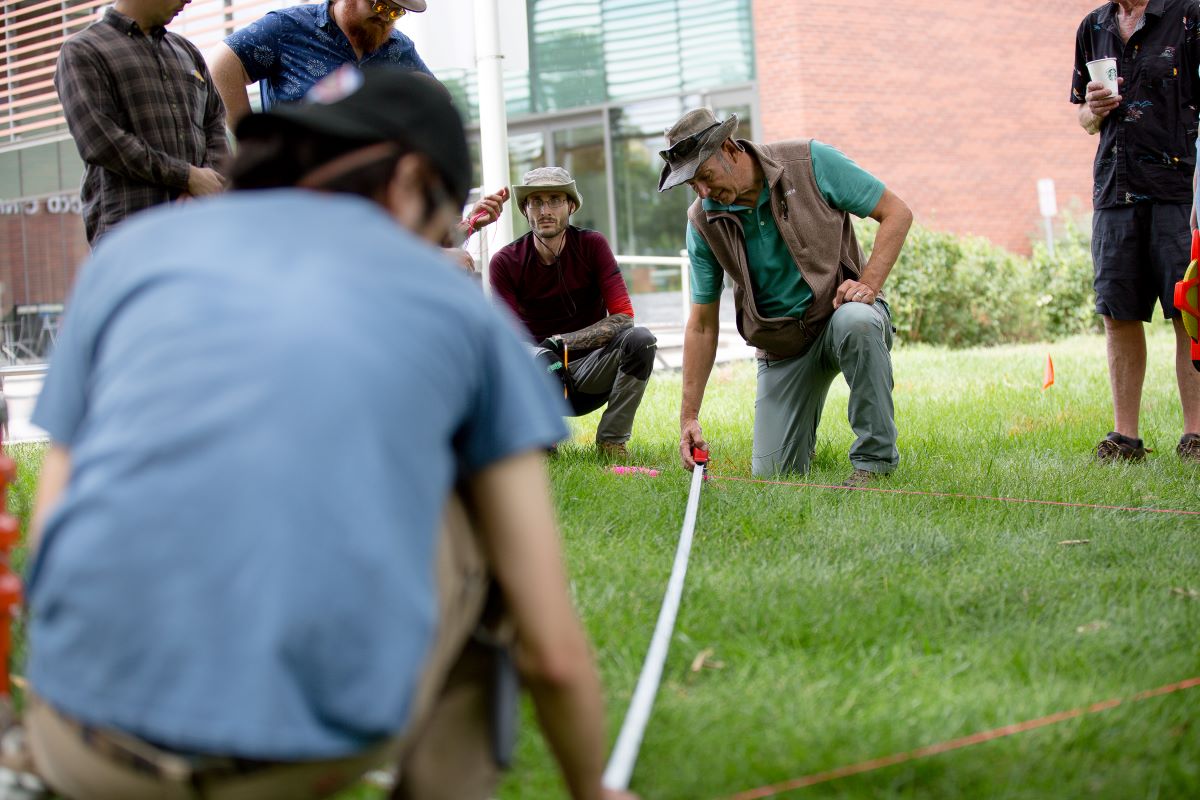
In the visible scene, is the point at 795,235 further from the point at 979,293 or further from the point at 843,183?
the point at 979,293

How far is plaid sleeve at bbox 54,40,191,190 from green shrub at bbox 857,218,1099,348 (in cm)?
945

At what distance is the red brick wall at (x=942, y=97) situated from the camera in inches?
563

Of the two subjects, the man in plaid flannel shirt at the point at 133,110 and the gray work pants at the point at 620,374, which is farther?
the gray work pants at the point at 620,374

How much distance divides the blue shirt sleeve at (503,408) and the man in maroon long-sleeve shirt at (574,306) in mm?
3800

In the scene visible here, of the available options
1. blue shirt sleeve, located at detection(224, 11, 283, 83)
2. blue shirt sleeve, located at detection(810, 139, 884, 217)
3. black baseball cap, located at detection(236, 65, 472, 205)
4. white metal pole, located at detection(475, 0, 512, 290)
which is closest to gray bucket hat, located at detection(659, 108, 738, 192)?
blue shirt sleeve, located at detection(810, 139, 884, 217)

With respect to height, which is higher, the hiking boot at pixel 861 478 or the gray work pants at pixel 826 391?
the gray work pants at pixel 826 391

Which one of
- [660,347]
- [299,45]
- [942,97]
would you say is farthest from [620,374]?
[942,97]

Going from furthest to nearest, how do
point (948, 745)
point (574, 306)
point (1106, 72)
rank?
1. point (574, 306)
2. point (1106, 72)
3. point (948, 745)

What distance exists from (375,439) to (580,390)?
4.13 m

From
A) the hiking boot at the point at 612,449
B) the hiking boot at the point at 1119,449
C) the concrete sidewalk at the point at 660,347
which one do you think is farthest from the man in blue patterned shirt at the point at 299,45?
the hiking boot at the point at 1119,449

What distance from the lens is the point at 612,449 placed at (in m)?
5.23

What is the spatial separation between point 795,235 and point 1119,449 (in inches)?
63.2

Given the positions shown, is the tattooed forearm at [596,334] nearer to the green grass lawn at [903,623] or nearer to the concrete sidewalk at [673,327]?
the green grass lawn at [903,623]

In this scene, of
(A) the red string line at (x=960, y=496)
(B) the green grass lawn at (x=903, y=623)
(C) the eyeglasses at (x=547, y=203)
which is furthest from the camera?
(C) the eyeglasses at (x=547, y=203)
